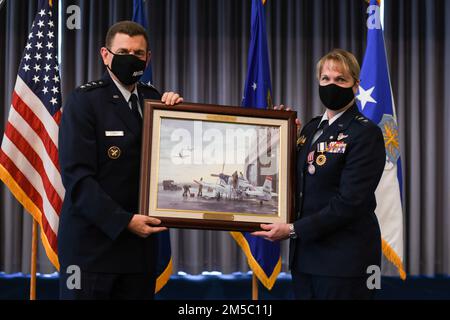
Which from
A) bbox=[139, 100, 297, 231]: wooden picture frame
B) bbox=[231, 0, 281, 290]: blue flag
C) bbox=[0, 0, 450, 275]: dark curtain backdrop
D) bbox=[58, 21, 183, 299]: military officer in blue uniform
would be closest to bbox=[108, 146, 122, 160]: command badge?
bbox=[58, 21, 183, 299]: military officer in blue uniform

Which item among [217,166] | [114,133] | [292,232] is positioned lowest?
[292,232]

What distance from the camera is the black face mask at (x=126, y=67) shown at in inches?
82.1

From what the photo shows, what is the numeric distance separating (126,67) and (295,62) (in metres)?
3.45

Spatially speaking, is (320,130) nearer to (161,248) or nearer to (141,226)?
(141,226)

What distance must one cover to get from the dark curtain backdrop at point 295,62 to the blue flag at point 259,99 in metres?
1.57

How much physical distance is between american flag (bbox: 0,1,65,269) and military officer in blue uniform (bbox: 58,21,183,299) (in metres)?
1.28

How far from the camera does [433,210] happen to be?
5164 mm

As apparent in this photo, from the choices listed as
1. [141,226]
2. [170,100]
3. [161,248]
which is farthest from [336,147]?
[161,248]

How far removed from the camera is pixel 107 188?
2029 mm

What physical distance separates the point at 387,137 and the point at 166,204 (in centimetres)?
221

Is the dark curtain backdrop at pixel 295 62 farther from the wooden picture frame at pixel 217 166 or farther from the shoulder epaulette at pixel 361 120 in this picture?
the shoulder epaulette at pixel 361 120

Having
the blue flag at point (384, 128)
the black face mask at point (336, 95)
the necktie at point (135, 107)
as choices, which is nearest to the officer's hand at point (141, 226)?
the necktie at point (135, 107)

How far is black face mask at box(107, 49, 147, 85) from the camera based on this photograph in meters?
2.09
